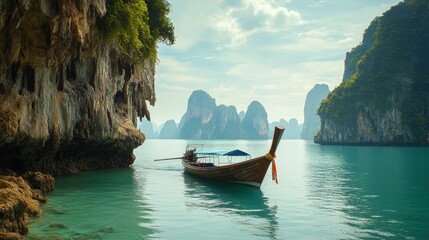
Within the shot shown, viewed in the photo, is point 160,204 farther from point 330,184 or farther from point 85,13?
point 330,184

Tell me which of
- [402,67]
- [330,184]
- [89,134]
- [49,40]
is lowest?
[330,184]

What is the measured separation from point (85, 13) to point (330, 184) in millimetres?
18018

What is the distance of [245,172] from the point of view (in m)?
21.3

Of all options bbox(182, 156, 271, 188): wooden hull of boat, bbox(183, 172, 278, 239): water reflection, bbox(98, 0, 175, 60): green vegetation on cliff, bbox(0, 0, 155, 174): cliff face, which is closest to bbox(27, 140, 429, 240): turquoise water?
bbox(183, 172, 278, 239): water reflection

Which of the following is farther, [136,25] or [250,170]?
[136,25]

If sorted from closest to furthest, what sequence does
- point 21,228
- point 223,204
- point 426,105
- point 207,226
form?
point 21,228 < point 207,226 < point 223,204 < point 426,105

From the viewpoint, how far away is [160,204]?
54.6 ft

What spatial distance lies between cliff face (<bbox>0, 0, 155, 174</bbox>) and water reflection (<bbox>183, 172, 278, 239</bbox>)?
812cm

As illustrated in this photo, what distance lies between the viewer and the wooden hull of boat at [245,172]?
20.3 m

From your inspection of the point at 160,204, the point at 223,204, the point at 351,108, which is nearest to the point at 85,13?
the point at 160,204

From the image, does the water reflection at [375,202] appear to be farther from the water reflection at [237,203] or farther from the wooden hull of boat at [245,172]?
the wooden hull of boat at [245,172]

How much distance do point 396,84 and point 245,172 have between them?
281 feet

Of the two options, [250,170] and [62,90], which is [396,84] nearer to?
[250,170]

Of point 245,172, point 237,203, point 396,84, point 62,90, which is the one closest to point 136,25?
point 62,90
